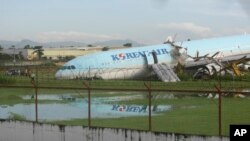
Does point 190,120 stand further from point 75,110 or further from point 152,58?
point 152,58

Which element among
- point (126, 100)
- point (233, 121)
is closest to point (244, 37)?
point (126, 100)

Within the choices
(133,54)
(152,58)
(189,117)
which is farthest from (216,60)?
(189,117)

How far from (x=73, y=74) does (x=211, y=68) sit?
13.4m

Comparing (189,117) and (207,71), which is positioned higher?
(207,71)

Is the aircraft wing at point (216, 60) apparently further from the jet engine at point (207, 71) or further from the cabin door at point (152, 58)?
the cabin door at point (152, 58)

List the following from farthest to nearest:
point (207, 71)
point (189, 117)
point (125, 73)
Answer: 1. point (207, 71)
2. point (125, 73)
3. point (189, 117)

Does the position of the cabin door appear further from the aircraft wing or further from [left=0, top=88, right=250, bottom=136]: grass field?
[left=0, top=88, right=250, bottom=136]: grass field

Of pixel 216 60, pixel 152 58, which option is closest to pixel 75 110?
pixel 152 58

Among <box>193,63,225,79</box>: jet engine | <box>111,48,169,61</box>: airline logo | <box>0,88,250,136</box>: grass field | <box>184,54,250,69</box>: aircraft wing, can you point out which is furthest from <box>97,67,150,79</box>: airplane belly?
<box>0,88,250,136</box>: grass field

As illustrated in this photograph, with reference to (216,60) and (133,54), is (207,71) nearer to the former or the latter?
(216,60)

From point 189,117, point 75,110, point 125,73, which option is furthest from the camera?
point 125,73

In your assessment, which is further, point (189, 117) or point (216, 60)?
point (216, 60)

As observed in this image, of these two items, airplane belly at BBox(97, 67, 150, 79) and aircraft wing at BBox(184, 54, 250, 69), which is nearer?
airplane belly at BBox(97, 67, 150, 79)

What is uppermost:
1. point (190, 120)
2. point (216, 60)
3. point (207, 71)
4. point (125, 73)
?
point (216, 60)
